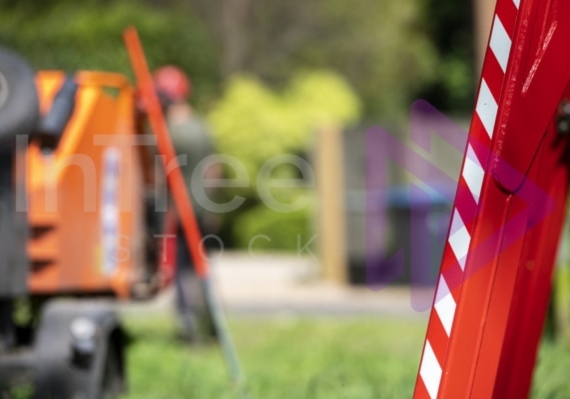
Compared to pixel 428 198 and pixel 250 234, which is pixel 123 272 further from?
pixel 250 234

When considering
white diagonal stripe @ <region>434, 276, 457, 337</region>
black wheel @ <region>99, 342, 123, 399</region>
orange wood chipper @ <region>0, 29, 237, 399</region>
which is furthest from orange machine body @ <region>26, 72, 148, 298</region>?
white diagonal stripe @ <region>434, 276, 457, 337</region>

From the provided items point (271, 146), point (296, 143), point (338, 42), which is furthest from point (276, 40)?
point (271, 146)

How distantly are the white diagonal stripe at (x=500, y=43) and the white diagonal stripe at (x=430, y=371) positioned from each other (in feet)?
2.39

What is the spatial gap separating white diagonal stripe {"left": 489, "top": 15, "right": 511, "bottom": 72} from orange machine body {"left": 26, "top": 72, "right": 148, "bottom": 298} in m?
2.67

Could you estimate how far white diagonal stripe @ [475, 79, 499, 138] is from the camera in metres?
2.91

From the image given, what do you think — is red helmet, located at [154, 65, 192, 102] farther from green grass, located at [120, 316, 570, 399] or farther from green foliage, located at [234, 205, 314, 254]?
green foliage, located at [234, 205, 314, 254]

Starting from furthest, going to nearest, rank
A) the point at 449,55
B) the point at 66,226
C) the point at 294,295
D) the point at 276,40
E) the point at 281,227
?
1. the point at 449,55
2. the point at 276,40
3. the point at 281,227
4. the point at 294,295
5. the point at 66,226

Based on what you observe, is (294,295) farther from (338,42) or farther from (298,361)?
(338,42)

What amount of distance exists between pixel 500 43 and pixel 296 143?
15635 mm

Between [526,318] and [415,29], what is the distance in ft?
73.6

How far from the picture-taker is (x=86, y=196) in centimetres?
545

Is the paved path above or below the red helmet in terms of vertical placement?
below

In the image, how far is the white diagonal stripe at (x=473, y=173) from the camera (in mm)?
2891

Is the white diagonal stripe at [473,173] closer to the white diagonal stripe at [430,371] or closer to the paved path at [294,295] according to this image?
the white diagonal stripe at [430,371]
